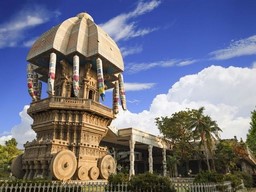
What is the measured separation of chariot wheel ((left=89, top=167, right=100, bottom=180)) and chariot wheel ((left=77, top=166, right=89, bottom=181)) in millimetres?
552

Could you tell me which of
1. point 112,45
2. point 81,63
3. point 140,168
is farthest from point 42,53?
point 140,168

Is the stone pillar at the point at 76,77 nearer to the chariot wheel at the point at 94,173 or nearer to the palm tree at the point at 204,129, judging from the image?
the chariot wheel at the point at 94,173

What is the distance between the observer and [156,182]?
12273 millimetres

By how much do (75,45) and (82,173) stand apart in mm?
15727

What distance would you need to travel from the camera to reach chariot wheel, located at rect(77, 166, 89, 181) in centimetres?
2375

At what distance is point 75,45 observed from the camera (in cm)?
2873

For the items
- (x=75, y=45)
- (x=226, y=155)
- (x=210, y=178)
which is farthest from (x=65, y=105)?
(x=226, y=155)

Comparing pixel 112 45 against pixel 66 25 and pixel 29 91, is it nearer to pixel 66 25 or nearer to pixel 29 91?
pixel 66 25

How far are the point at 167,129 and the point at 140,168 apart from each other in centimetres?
1966

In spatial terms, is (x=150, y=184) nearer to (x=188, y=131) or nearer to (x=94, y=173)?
(x=94, y=173)

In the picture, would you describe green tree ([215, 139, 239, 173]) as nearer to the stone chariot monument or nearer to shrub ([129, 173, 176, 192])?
the stone chariot monument

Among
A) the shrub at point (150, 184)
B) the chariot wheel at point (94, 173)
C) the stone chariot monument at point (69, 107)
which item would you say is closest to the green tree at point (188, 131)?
the stone chariot monument at point (69, 107)

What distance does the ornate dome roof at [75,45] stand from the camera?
95.1 ft

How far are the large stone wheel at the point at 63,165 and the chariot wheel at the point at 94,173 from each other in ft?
7.59
